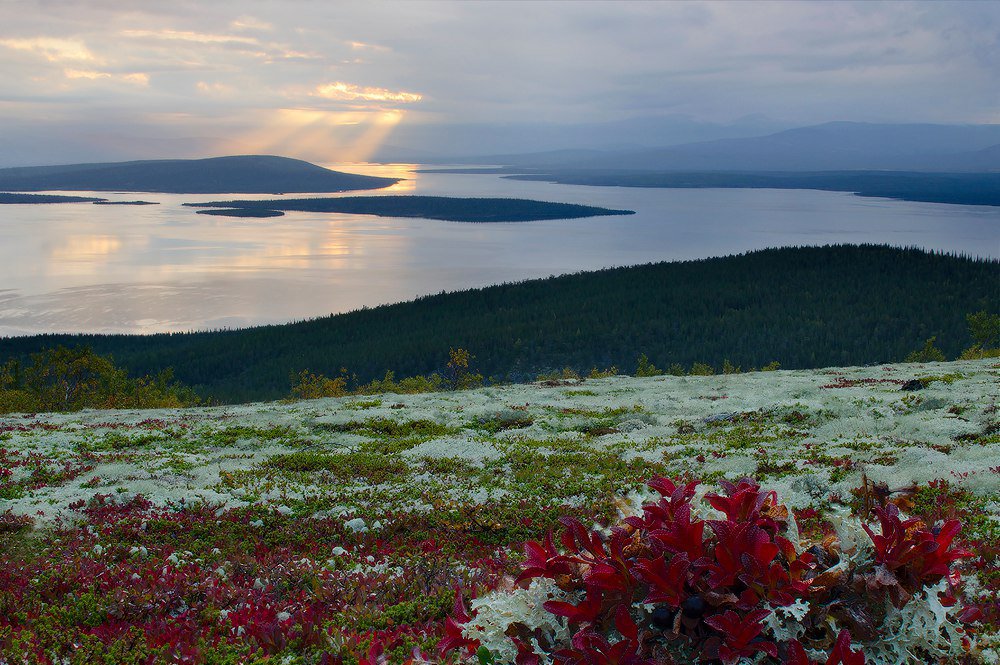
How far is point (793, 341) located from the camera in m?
130

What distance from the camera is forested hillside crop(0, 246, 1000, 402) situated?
130250 mm

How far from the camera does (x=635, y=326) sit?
144 metres

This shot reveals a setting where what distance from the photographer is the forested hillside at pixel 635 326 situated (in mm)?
130250

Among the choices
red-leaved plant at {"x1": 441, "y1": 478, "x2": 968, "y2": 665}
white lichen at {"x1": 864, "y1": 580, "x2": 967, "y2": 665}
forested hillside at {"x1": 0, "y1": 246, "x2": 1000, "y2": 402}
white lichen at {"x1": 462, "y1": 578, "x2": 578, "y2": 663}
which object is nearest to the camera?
red-leaved plant at {"x1": 441, "y1": 478, "x2": 968, "y2": 665}

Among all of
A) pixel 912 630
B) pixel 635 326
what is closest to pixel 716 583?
pixel 912 630

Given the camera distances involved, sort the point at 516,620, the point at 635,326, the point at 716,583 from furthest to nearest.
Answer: the point at 635,326 → the point at 516,620 → the point at 716,583

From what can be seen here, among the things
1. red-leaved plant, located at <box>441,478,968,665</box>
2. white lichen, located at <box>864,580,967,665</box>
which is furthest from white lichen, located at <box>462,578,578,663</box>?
white lichen, located at <box>864,580,967,665</box>

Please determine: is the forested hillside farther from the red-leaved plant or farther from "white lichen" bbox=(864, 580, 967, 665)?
"white lichen" bbox=(864, 580, 967, 665)

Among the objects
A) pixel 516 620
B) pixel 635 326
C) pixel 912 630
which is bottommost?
pixel 635 326

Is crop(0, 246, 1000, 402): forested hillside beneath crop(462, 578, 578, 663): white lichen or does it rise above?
beneath

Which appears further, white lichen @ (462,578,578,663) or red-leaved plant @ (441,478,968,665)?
white lichen @ (462,578,578,663)

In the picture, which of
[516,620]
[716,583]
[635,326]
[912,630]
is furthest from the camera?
[635,326]

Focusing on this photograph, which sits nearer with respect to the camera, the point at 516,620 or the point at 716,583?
the point at 716,583

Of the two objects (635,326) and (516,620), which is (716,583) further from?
(635,326)
